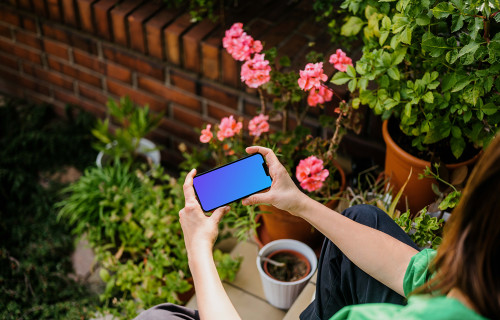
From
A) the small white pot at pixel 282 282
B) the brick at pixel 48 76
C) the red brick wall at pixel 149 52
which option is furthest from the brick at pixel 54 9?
the small white pot at pixel 282 282

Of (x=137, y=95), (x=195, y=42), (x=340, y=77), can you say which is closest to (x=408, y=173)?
(x=340, y=77)

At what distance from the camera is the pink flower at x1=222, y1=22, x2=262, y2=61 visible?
62.6 inches

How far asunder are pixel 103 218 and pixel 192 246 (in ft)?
3.15

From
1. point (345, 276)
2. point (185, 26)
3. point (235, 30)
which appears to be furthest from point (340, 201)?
point (185, 26)

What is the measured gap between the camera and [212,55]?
79.7 inches

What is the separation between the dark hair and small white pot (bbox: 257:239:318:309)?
0.82 metres

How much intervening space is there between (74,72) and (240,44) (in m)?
1.29

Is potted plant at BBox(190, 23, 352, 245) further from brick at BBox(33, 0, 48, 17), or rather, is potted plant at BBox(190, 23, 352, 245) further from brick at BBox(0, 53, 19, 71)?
brick at BBox(0, 53, 19, 71)

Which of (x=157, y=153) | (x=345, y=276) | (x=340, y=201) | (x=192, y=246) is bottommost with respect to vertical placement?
(x=157, y=153)

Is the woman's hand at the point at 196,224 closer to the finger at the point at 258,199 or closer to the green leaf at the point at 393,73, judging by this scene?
the finger at the point at 258,199

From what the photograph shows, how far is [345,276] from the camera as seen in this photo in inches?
51.3

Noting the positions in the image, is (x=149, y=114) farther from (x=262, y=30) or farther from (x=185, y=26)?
(x=262, y=30)

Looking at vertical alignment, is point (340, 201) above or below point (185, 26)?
below

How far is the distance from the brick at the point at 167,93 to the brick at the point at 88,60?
0.23 meters
